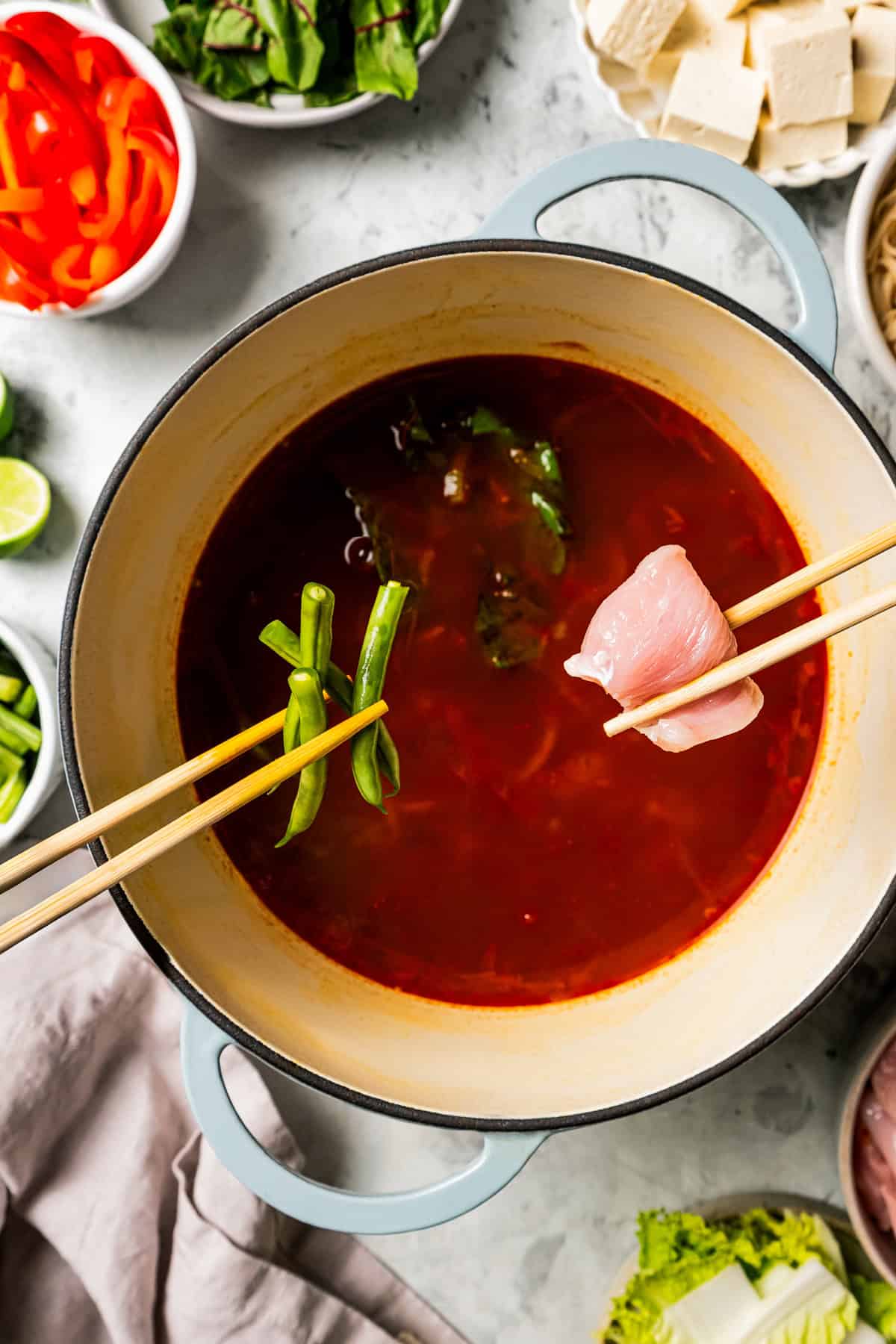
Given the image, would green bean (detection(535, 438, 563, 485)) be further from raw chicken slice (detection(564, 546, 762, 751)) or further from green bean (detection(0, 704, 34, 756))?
green bean (detection(0, 704, 34, 756))

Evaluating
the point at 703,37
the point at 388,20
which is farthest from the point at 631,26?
the point at 388,20

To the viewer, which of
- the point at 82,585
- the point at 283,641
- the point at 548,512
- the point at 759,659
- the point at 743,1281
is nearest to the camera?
the point at 759,659

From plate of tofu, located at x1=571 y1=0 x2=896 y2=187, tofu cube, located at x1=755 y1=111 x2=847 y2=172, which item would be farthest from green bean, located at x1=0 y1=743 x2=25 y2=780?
tofu cube, located at x1=755 y1=111 x2=847 y2=172

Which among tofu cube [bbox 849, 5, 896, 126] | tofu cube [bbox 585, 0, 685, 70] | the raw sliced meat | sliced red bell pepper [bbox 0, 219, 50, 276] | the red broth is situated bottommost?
the raw sliced meat

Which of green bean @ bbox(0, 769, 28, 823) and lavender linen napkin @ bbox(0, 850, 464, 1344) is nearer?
green bean @ bbox(0, 769, 28, 823)

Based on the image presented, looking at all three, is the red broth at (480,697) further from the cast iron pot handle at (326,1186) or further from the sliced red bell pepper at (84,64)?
the sliced red bell pepper at (84,64)

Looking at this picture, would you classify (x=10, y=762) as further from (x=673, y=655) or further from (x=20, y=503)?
(x=673, y=655)
